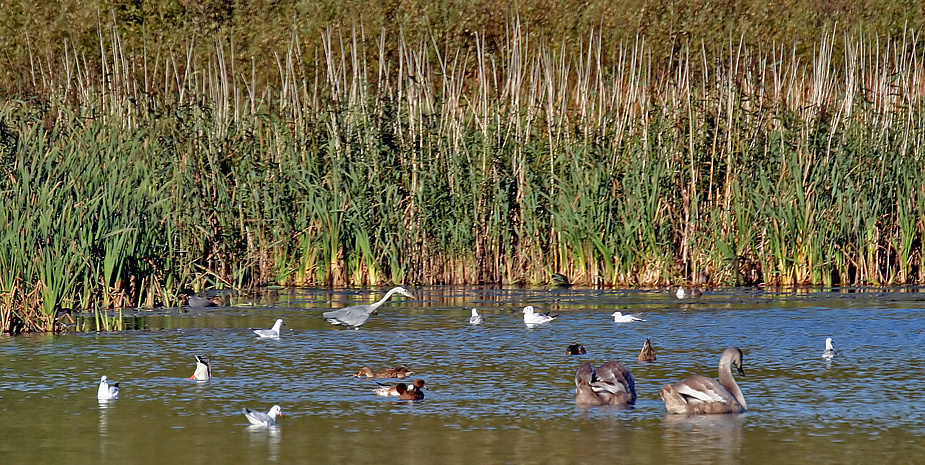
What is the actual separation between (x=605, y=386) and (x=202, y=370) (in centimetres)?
220

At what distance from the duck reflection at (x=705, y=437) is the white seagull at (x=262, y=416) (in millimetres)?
1734

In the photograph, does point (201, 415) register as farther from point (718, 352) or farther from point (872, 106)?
point (872, 106)

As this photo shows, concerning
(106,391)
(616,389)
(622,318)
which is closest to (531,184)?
(622,318)

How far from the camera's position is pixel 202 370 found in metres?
7.54

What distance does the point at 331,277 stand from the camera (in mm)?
12258

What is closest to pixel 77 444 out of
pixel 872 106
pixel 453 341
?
pixel 453 341

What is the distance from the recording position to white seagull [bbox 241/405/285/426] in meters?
6.28

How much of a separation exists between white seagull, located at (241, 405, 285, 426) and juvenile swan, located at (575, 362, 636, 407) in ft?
4.83

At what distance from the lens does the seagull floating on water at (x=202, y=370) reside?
24.7 ft

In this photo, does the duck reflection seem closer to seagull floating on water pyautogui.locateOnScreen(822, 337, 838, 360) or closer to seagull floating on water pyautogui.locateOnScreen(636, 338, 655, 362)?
seagull floating on water pyautogui.locateOnScreen(636, 338, 655, 362)

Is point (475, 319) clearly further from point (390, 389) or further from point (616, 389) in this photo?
point (616, 389)

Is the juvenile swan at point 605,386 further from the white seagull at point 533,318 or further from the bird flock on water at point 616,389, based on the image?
the white seagull at point 533,318

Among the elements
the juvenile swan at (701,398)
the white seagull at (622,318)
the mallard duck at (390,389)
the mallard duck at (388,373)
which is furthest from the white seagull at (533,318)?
the juvenile swan at (701,398)

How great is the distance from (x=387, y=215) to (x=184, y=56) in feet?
60.5
